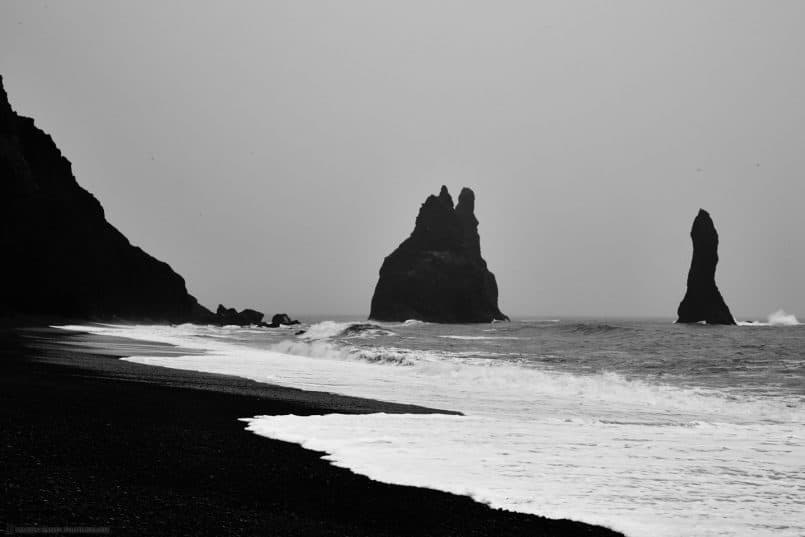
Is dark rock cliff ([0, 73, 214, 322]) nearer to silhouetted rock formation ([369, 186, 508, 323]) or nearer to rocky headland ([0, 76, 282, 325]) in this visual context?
rocky headland ([0, 76, 282, 325])

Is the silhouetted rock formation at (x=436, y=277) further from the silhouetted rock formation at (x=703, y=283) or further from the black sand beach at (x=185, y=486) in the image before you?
the black sand beach at (x=185, y=486)

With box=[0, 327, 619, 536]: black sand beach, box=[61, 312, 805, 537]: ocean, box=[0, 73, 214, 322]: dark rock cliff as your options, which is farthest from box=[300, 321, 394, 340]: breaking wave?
box=[0, 327, 619, 536]: black sand beach

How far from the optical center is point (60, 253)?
265 ft

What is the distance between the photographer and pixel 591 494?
7.44 m

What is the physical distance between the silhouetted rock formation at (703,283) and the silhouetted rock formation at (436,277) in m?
47.5

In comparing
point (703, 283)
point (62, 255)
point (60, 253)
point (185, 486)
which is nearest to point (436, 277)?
point (703, 283)

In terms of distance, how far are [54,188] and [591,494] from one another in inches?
3577

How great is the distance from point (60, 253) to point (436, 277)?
99443 millimetres

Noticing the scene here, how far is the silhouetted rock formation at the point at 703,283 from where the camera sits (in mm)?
132500

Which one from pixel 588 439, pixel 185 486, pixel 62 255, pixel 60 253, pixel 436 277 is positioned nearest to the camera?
pixel 185 486

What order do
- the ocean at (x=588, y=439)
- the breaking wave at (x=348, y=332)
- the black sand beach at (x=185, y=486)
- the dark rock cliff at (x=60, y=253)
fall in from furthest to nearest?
the dark rock cliff at (x=60, y=253), the breaking wave at (x=348, y=332), the ocean at (x=588, y=439), the black sand beach at (x=185, y=486)

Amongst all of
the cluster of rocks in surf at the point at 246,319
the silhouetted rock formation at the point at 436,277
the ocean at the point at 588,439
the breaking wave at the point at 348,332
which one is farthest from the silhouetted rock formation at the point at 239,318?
the ocean at the point at 588,439

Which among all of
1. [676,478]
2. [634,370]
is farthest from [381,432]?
[634,370]

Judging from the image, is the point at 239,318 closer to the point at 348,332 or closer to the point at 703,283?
the point at 348,332
